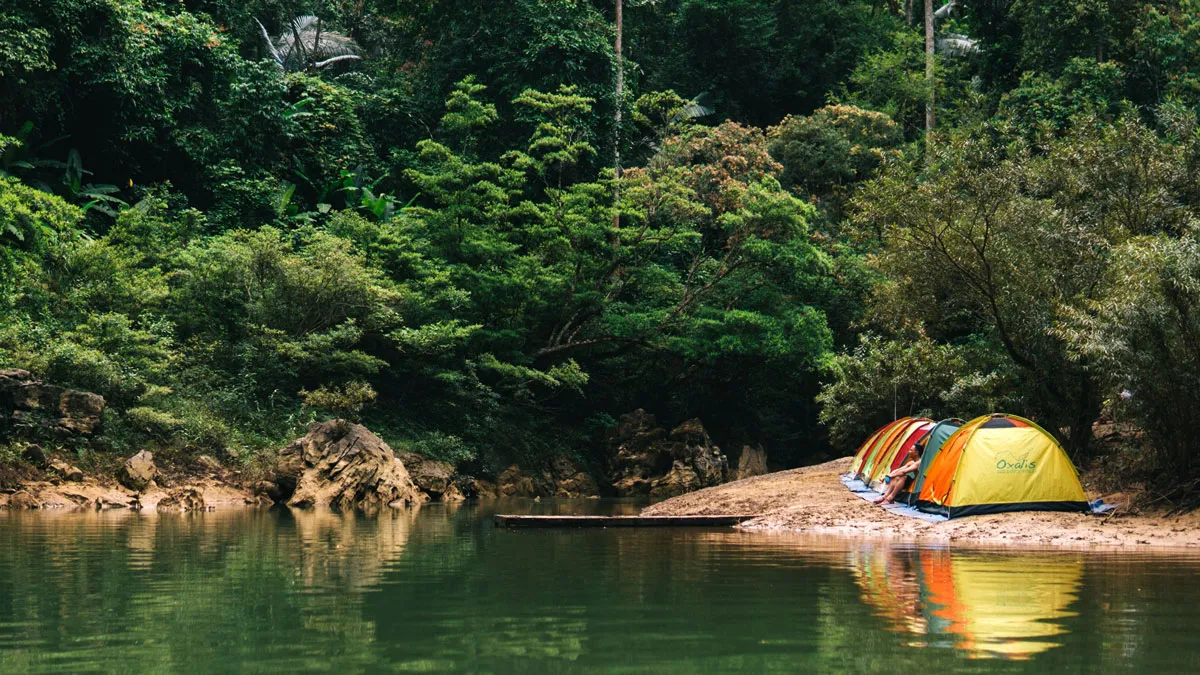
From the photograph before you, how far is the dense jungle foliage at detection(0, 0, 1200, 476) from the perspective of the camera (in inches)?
838

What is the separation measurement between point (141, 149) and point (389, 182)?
825 centimetres

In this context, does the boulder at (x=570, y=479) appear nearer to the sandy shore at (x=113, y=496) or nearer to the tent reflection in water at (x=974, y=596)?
the sandy shore at (x=113, y=496)

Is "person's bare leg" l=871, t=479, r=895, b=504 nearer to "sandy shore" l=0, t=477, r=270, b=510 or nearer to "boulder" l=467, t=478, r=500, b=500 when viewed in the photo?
"sandy shore" l=0, t=477, r=270, b=510

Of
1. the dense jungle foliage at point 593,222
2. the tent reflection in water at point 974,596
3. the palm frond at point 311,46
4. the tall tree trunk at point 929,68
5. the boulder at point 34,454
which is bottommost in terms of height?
the tent reflection in water at point 974,596

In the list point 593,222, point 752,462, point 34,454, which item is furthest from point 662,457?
point 34,454

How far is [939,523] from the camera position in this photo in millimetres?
16016

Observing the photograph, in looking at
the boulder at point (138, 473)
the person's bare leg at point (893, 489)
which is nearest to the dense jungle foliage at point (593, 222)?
the boulder at point (138, 473)

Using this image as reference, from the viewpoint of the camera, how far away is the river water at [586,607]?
21.1ft

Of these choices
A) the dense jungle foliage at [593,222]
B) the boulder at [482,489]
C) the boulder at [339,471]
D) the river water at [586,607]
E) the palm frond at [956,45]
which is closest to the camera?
the river water at [586,607]

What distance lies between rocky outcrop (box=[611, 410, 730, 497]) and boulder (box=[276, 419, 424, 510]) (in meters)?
10.1

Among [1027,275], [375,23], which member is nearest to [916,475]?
[1027,275]

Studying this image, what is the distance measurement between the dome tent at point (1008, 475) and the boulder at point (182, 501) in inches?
540

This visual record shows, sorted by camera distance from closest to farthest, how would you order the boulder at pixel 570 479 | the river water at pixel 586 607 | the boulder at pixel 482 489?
the river water at pixel 586 607
the boulder at pixel 482 489
the boulder at pixel 570 479

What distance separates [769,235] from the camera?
1312 inches
